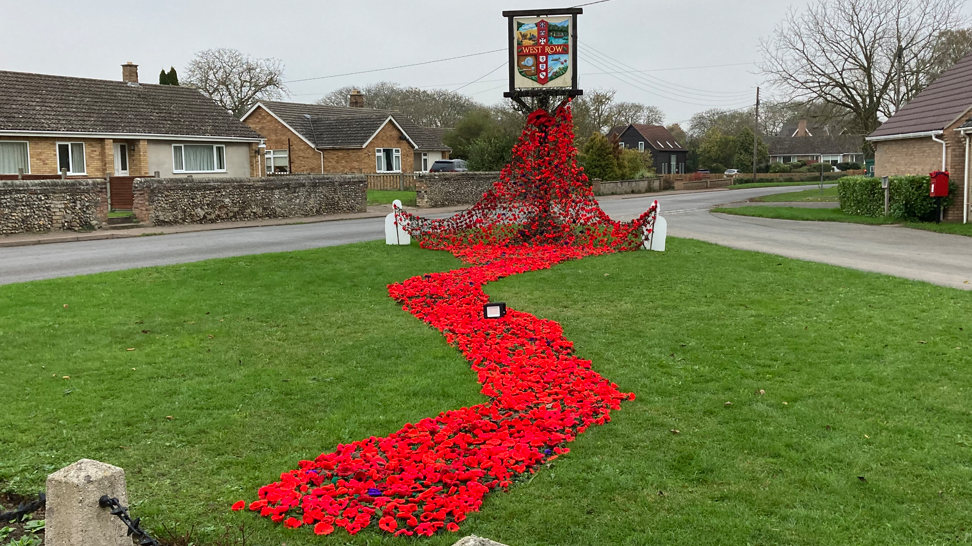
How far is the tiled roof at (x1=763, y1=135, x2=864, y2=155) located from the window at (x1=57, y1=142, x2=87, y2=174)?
298ft

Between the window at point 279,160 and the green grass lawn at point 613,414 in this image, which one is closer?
the green grass lawn at point 613,414

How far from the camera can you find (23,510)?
412 centimetres

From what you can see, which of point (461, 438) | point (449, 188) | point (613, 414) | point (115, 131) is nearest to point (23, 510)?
point (461, 438)

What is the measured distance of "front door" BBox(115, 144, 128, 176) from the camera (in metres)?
32.4

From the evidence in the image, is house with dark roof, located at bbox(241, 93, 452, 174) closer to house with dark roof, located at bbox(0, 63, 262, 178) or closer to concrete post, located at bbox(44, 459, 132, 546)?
house with dark roof, located at bbox(0, 63, 262, 178)

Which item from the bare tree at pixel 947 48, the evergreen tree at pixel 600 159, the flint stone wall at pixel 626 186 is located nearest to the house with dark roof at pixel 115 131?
the flint stone wall at pixel 626 186

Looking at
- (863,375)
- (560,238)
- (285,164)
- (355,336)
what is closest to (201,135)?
(285,164)

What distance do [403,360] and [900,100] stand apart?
134 ft

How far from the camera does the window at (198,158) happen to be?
34219mm

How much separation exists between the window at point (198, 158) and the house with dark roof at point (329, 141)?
11253 mm

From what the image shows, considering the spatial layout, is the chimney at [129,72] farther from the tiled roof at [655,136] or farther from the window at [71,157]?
the tiled roof at [655,136]

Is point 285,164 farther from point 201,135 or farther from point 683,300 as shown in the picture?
point 683,300

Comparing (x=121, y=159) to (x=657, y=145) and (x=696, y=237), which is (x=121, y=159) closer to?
(x=696, y=237)

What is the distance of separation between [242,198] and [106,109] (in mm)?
10862
